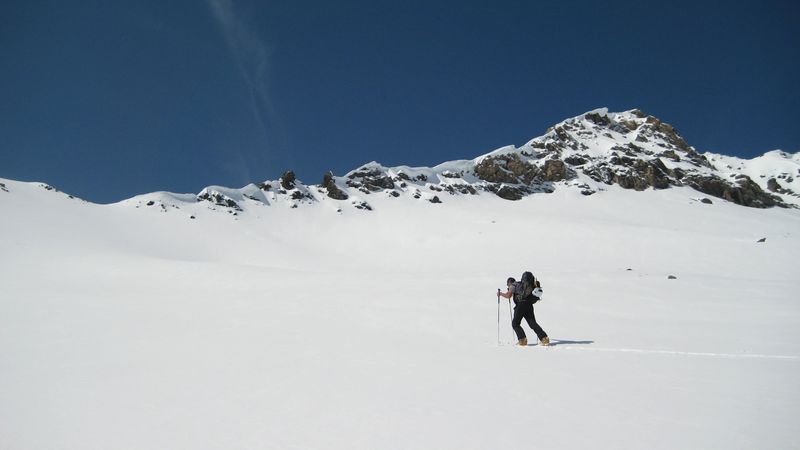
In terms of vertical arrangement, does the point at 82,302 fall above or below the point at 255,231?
below

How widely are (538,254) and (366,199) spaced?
4371cm

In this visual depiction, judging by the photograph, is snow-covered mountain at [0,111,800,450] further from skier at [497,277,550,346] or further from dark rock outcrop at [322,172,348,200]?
dark rock outcrop at [322,172,348,200]

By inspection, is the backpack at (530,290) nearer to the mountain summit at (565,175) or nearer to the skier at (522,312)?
the skier at (522,312)

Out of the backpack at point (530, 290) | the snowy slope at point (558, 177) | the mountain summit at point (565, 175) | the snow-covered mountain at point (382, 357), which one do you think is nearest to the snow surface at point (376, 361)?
the snow-covered mountain at point (382, 357)

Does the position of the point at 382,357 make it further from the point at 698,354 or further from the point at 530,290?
the point at 698,354

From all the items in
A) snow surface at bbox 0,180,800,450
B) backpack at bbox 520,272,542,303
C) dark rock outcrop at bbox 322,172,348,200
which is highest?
dark rock outcrop at bbox 322,172,348,200

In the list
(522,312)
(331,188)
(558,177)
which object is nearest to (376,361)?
(522,312)

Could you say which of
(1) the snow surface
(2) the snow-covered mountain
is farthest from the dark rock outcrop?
(1) the snow surface

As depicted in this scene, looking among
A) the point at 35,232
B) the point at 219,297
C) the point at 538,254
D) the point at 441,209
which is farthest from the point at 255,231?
the point at 219,297

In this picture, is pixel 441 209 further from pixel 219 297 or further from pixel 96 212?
pixel 219 297

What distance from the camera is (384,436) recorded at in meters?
3.41

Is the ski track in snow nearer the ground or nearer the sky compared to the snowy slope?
nearer the ground

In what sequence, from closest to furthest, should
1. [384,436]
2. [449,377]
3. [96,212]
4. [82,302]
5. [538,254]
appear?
[384,436] < [449,377] < [82,302] < [538,254] < [96,212]

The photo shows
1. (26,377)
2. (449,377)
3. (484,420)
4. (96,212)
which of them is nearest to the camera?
(484,420)
